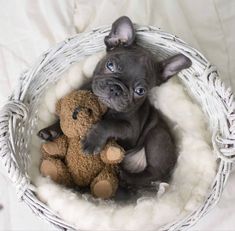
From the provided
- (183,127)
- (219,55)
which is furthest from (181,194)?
(219,55)

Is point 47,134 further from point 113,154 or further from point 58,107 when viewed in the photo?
point 113,154

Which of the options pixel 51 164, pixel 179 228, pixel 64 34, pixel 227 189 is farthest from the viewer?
pixel 64 34

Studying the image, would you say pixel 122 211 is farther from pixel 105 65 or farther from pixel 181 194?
pixel 105 65

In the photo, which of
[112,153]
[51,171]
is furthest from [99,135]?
[51,171]

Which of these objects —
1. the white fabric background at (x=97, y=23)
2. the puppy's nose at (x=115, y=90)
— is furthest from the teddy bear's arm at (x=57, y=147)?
the white fabric background at (x=97, y=23)

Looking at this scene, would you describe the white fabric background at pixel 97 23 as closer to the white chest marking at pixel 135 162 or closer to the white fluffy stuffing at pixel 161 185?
the white fluffy stuffing at pixel 161 185
